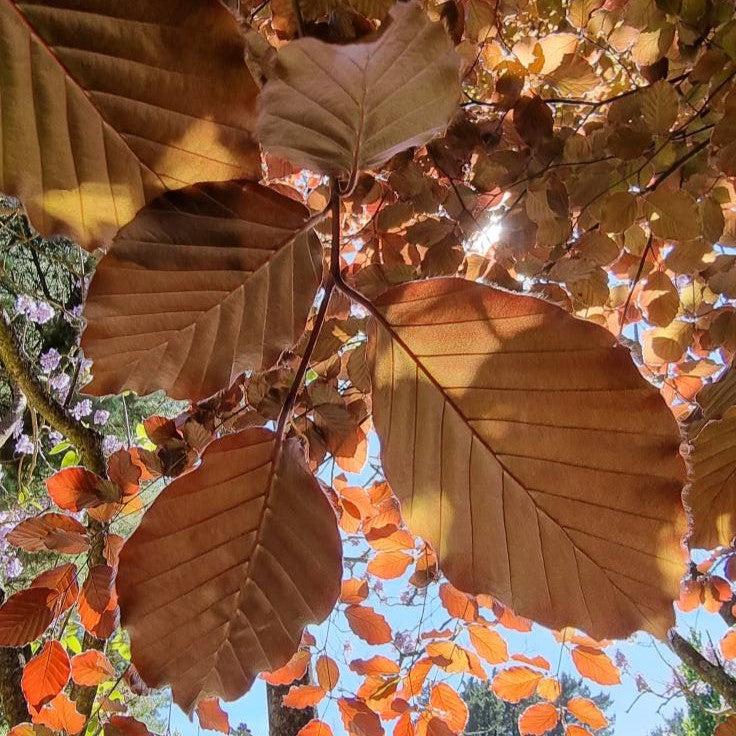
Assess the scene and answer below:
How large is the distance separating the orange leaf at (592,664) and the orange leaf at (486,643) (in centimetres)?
14

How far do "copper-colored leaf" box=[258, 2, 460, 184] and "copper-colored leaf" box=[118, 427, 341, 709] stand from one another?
0.12 metres

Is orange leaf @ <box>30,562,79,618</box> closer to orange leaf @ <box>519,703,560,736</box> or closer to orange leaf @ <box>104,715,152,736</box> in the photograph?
orange leaf @ <box>104,715,152,736</box>

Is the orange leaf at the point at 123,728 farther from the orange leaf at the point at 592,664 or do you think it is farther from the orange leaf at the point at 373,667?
the orange leaf at the point at 592,664

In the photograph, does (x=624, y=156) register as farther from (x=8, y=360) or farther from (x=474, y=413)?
(x=8, y=360)

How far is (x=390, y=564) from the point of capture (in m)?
1.13

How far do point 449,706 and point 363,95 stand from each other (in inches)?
51.7

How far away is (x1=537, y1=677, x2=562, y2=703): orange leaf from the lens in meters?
1.28

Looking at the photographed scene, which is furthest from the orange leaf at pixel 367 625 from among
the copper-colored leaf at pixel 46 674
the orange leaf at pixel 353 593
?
the copper-colored leaf at pixel 46 674

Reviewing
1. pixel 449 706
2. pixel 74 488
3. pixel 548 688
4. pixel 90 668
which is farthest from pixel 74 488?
pixel 548 688

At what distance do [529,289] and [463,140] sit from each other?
0.17m

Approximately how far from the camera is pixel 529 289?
0.71 metres

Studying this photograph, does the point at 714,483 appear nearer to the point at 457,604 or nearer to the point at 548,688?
the point at 457,604

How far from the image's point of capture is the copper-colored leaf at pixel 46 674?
999 millimetres

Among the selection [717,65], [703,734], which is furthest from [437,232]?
[703,734]
